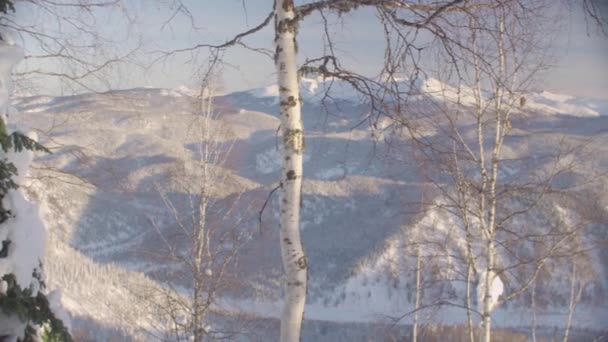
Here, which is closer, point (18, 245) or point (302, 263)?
point (18, 245)

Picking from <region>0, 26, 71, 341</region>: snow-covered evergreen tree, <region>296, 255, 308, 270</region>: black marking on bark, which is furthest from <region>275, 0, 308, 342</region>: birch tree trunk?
<region>0, 26, 71, 341</region>: snow-covered evergreen tree

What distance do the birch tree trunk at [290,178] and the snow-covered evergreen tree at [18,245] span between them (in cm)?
142

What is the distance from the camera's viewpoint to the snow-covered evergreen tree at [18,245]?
2.64 metres

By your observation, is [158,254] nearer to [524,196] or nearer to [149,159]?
[524,196]

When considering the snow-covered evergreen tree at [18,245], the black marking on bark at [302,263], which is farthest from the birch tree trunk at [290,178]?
the snow-covered evergreen tree at [18,245]

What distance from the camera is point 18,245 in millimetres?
2740

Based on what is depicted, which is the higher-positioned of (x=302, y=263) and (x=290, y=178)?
(x=290, y=178)

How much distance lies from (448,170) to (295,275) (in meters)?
3.16

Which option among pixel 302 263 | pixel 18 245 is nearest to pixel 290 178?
pixel 302 263

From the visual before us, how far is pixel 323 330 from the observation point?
74.9 meters

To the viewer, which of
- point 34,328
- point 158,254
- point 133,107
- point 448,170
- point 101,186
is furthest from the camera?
point 158,254

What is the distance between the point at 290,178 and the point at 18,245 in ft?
5.52

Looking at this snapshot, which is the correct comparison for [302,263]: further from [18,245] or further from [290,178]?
[18,245]

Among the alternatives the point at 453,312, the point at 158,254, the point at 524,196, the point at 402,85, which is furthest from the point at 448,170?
the point at 453,312
